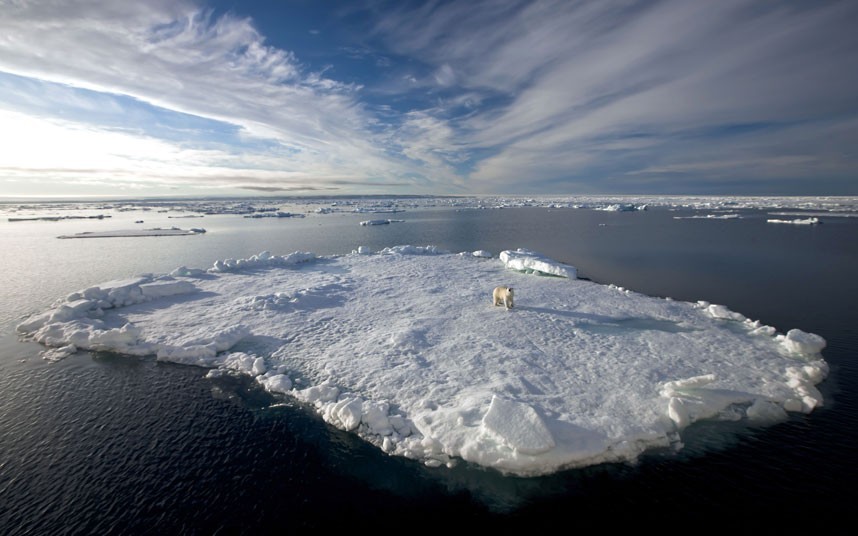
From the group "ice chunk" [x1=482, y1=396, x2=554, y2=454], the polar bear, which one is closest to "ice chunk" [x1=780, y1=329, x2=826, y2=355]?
the polar bear

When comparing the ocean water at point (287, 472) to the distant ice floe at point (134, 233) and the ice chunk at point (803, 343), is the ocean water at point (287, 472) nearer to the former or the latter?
the ice chunk at point (803, 343)

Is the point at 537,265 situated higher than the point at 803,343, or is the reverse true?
the point at 537,265

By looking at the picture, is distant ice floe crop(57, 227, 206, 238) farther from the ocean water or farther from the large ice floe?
the ocean water

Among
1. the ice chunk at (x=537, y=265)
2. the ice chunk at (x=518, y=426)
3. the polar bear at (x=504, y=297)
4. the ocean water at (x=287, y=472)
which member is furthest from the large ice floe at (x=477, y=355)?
the ice chunk at (x=537, y=265)

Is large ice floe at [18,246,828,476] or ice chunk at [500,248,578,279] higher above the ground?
ice chunk at [500,248,578,279]

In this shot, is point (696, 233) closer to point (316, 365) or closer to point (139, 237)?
point (316, 365)

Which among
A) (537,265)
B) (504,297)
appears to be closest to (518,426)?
(504,297)

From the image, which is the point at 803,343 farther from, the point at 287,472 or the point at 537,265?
the point at 287,472
